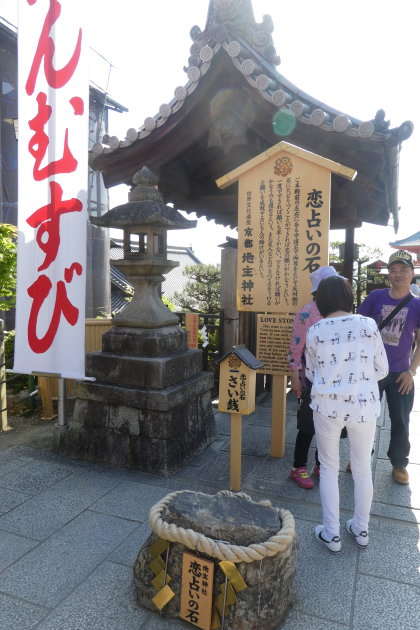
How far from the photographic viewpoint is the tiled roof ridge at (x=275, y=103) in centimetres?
409

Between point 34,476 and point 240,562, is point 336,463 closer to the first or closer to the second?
point 240,562

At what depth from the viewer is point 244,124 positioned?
4703 millimetres

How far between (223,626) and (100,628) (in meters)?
0.69

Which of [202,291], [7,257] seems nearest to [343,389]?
[7,257]

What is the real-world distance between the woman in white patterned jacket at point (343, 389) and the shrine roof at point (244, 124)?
2186 mm

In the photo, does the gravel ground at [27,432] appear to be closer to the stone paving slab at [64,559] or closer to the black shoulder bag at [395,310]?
the stone paving slab at [64,559]

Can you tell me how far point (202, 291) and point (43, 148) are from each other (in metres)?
15.1

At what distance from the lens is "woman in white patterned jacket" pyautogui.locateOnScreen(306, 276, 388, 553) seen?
2.72 m

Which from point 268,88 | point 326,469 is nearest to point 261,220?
point 268,88

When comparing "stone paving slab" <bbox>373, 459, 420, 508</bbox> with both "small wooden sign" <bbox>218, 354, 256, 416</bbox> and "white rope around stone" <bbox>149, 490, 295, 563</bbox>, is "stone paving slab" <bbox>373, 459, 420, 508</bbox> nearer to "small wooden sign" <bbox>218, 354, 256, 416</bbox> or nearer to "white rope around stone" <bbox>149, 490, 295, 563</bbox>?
"small wooden sign" <bbox>218, 354, 256, 416</bbox>

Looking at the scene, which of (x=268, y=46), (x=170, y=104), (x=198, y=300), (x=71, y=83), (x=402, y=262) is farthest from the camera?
(x=198, y=300)

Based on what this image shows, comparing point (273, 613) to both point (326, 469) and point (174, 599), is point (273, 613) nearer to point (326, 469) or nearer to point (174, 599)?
point (174, 599)

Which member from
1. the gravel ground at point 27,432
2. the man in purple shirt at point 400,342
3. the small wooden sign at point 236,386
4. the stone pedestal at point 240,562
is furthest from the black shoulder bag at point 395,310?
the gravel ground at point 27,432

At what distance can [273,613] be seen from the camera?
227 cm
